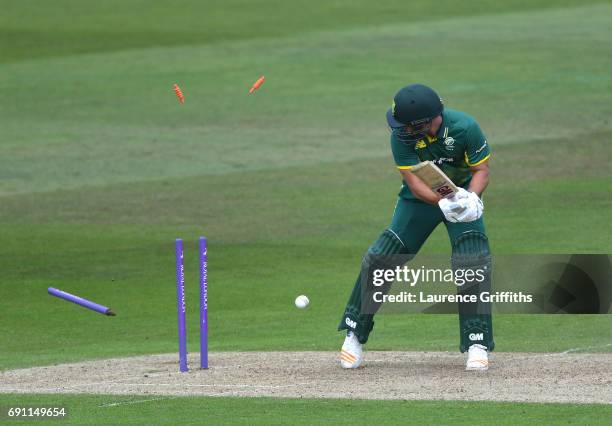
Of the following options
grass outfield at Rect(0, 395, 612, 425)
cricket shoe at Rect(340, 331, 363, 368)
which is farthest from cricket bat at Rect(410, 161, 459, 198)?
grass outfield at Rect(0, 395, 612, 425)

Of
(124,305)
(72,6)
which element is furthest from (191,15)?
(124,305)

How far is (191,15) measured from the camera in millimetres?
40594

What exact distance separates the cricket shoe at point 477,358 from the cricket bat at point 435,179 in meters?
1.18

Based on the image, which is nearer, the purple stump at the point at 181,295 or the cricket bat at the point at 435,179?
the cricket bat at the point at 435,179

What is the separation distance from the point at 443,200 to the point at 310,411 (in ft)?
6.50

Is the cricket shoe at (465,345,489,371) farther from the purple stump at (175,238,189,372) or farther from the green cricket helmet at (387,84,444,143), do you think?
the purple stump at (175,238,189,372)

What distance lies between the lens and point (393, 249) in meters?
10.9

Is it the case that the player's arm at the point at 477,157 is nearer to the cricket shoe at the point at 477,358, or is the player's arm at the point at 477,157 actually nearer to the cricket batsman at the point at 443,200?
the cricket batsman at the point at 443,200

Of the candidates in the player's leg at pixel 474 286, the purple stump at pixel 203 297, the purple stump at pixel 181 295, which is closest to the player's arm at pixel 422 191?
the player's leg at pixel 474 286

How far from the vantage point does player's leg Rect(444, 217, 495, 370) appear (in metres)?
10.7

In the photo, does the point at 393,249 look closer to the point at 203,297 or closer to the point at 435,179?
the point at 435,179

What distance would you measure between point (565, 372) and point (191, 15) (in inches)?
1226

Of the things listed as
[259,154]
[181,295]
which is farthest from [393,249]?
[259,154]

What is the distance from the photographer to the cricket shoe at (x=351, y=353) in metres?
11.0
